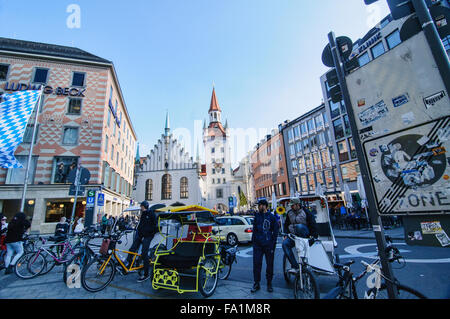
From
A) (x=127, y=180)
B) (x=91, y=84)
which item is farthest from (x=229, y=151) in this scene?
(x=91, y=84)

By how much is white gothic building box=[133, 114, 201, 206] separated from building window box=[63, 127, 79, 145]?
88.0 ft

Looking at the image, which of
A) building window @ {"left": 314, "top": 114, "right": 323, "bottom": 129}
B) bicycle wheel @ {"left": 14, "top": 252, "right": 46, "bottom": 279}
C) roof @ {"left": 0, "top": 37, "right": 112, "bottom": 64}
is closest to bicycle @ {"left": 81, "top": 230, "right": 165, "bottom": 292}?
bicycle wheel @ {"left": 14, "top": 252, "right": 46, "bottom": 279}

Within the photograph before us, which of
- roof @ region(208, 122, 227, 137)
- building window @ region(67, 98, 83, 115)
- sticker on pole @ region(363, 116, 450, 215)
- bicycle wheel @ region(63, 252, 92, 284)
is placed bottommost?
bicycle wheel @ region(63, 252, 92, 284)

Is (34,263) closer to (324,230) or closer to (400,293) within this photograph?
(400,293)

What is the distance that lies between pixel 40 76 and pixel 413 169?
30691 mm

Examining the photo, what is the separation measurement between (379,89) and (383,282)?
265 cm

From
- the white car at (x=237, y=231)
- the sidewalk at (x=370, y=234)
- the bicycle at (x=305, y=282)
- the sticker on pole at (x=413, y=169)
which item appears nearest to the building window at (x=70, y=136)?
the white car at (x=237, y=231)

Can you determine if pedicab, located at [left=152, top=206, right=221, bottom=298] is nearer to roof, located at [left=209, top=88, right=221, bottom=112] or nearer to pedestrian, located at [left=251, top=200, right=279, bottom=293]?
pedestrian, located at [left=251, top=200, right=279, bottom=293]

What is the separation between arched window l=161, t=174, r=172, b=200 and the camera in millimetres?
47344

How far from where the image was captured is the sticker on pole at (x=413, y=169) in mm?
2203

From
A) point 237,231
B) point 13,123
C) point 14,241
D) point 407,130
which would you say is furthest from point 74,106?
point 407,130

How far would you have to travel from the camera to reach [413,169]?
2.40m

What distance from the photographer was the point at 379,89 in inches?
Answer: 105

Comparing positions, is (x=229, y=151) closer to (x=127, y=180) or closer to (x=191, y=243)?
(x=127, y=180)
